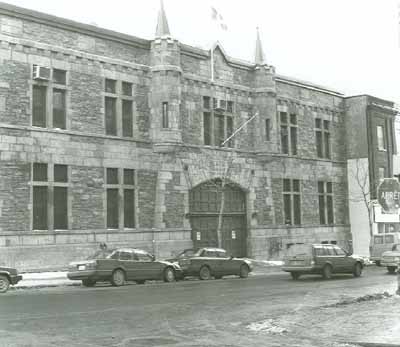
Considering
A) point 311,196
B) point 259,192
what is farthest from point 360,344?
point 311,196

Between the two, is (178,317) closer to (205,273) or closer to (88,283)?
(88,283)

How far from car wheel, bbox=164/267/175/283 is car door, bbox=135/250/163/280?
328 millimetres

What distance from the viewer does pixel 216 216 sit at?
35812 mm

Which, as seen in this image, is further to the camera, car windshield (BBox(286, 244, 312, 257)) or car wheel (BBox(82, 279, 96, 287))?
car windshield (BBox(286, 244, 312, 257))

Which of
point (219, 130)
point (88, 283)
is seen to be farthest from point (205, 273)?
point (219, 130)

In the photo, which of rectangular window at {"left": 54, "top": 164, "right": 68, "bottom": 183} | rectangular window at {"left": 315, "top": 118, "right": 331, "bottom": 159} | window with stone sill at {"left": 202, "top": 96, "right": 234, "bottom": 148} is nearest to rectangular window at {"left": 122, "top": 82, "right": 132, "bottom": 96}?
window with stone sill at {"left": 202, "top": 96, "right": 234, "bottom": 148}

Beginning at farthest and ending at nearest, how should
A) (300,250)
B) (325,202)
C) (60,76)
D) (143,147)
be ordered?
(325,202) → (143,147) → (60,76) → (300,250)

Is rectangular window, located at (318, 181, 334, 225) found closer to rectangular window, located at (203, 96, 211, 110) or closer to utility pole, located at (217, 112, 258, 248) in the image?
utility pole, located at (217, 112, 258, 248)

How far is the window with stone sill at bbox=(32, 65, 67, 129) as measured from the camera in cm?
2862

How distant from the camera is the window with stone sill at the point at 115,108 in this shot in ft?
103

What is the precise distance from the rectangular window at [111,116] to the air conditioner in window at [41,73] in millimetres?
3545

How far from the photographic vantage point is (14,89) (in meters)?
27.7

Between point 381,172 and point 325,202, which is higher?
point 381,172

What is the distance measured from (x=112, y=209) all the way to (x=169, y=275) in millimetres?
6827
